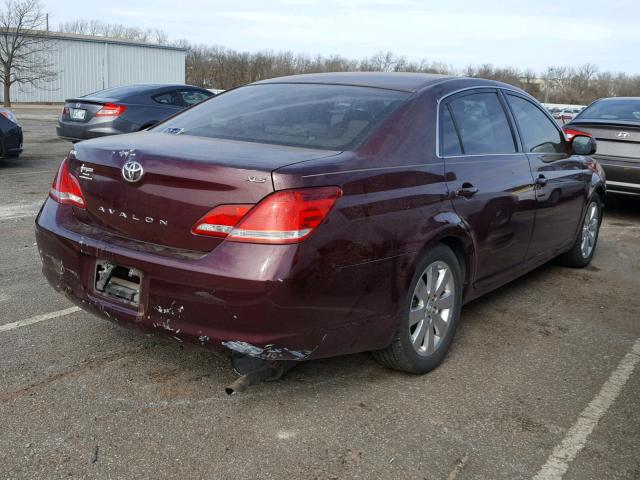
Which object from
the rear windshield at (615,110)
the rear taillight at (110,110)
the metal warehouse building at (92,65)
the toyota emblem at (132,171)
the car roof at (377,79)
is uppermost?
the car roof at (377,79)

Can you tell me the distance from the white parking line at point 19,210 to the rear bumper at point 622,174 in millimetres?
6614

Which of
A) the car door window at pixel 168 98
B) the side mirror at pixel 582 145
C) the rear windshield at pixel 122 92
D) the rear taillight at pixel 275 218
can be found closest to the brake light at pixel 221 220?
the rear taillight at pixel 275 218

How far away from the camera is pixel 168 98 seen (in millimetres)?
11594

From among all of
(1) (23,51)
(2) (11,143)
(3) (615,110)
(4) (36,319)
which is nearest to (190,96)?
(2) (11,143)

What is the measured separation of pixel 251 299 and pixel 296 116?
1.22 meters

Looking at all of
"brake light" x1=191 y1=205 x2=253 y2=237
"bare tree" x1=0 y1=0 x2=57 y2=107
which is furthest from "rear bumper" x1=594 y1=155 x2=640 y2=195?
"bare tree" x1=0 y1=0 x2=57 y2=107

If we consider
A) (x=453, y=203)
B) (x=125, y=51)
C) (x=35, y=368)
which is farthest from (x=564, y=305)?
(x=125, y=51)

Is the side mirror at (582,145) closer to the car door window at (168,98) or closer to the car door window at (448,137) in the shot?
the car door window at (448,137)

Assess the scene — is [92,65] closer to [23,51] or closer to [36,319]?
[23,51]

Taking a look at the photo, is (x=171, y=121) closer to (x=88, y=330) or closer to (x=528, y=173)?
(x=88, y=330)

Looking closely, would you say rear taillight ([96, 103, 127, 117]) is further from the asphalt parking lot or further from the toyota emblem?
the toyota emblem

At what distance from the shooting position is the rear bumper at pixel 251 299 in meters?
2.67

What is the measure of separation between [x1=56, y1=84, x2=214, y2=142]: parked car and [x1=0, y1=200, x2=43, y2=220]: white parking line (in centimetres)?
309

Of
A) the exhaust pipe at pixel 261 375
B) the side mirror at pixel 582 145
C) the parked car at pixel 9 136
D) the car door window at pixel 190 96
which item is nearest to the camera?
the exhaust pipe at pixel 261 375
